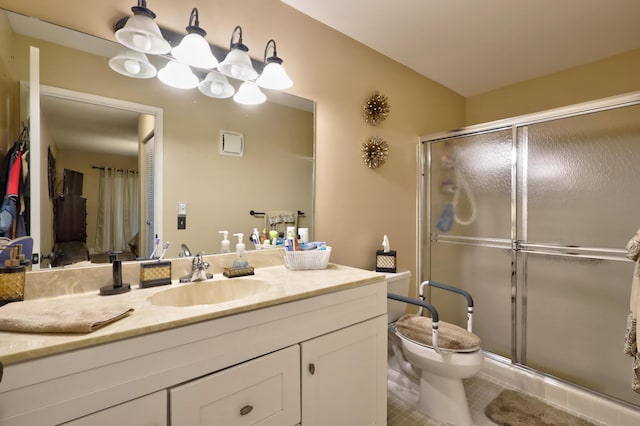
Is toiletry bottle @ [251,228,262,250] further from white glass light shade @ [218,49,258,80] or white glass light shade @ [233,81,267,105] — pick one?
white glass light shade @ [218,49,258,80]

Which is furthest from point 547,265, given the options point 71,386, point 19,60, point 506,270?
point 19,60

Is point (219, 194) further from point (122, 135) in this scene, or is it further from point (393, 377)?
point (393, 377)

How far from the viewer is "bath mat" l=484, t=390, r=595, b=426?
1.63m

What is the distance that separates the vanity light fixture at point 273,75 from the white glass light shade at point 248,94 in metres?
0.04

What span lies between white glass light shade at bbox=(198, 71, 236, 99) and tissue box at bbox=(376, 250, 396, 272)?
1.37m

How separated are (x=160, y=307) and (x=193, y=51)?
108 centimetres

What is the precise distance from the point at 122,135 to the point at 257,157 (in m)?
0.63

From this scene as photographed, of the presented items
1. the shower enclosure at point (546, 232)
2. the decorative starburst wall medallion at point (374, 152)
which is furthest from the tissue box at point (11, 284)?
the shower enclosure at point (546, 232)

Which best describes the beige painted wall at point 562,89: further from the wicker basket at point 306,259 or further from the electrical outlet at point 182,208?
the electrical outlet at point 182,208

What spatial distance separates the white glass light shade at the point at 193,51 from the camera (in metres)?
1.28

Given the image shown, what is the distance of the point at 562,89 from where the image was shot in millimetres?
2447

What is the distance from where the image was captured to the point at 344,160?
6.49ft

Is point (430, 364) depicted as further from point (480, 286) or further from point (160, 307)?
point (160, 307)

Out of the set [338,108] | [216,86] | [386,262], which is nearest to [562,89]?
[338,108]
